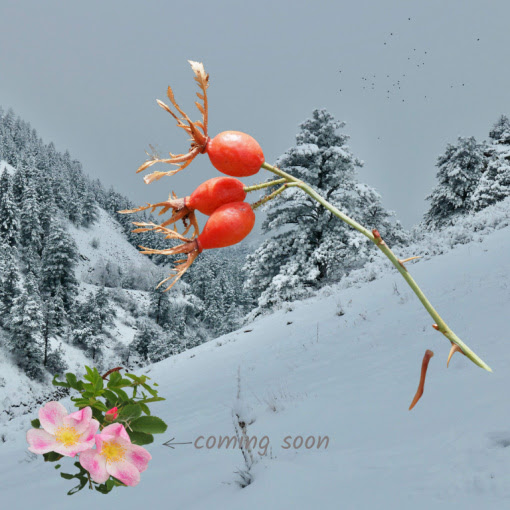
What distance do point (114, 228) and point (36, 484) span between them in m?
78.5

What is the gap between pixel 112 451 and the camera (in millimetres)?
358

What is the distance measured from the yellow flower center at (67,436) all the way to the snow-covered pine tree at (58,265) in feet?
137

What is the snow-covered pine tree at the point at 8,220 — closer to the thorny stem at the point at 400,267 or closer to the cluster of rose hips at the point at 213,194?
the cluster of rose hips at the point at 213,194

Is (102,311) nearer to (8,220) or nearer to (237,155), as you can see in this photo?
(8,220)

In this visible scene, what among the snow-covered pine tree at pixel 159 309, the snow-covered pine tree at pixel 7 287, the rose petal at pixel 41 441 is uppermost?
the snow-covered pine tree at pixel 7 287

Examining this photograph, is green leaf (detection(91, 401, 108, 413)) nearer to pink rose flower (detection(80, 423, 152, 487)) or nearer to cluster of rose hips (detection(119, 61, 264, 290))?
pink rose flower (detection(80, 423, 152, 487))

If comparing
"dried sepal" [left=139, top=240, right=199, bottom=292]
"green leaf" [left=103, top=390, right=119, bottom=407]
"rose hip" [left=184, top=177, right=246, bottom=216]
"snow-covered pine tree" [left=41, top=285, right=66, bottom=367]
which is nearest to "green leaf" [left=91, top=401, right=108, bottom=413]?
"green leaf" [left=103, top=390, right=119, bottom=407]

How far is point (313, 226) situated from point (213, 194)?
1102cm

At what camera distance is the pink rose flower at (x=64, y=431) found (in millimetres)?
347

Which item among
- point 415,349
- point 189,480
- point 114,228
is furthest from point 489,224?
point 114,228

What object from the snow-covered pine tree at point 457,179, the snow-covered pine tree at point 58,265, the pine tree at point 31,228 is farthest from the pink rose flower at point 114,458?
the pine tree at point 31,228

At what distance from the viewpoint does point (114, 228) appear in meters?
74.6

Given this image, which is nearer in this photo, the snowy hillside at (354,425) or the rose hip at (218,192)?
the rose hip at (218,192)

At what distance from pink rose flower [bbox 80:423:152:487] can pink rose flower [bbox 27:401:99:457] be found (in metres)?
0.01
